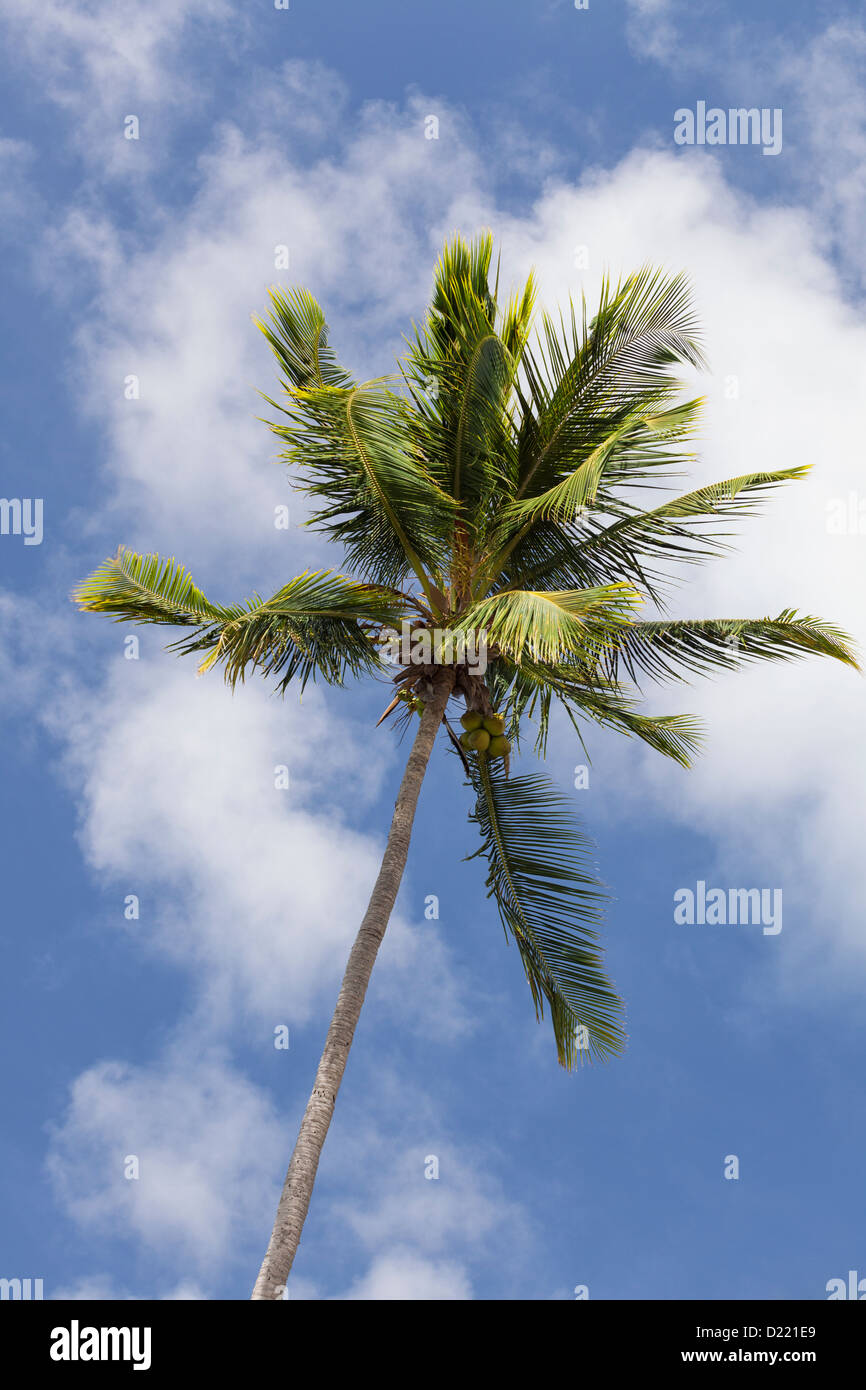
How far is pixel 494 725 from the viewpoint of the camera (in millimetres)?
11203

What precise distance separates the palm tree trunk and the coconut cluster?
28cm

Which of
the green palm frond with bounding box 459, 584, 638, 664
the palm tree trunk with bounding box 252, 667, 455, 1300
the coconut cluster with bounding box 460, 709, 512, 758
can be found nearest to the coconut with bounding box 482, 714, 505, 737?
the coconut cluster with bounding box 460, 709, 512, 758

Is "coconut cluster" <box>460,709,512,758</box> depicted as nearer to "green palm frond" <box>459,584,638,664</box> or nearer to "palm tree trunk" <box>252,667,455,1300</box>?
"palm tree trunk" <box>252,667,455,1300</box>

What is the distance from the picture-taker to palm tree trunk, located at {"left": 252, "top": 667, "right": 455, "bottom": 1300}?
8.53 meters

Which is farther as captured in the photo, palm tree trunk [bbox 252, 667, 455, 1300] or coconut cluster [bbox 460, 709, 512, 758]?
coconut cluster [bbox 460, 709, 512, 758]

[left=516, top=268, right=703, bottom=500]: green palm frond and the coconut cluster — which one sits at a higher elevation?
[left=516, top=268, right=703, bottom=500]: green palm frond

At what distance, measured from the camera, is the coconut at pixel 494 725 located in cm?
1118

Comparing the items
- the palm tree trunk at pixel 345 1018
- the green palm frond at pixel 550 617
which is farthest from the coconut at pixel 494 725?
the green palm frond at pixel 550 617

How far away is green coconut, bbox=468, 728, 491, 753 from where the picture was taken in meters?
11.2

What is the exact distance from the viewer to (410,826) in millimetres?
10898

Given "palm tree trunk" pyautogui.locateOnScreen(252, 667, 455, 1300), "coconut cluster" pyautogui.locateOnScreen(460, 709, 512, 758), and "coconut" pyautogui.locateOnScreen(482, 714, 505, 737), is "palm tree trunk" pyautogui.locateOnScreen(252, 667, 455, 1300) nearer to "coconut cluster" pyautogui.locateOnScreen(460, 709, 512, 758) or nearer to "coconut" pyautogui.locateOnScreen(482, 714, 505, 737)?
"coconut cluster" pyautogui.locateOnScreen(460, 709, 512, 758)

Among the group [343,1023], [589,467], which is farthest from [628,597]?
[343,1023]

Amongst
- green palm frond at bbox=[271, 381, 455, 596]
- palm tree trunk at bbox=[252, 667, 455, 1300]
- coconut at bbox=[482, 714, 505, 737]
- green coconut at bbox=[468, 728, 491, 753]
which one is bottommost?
palm tree trunk at bbox=[252, 667, 455, 1300]
